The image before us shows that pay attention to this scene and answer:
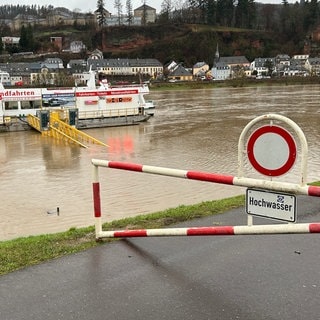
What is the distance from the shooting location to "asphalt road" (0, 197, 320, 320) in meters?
3.63

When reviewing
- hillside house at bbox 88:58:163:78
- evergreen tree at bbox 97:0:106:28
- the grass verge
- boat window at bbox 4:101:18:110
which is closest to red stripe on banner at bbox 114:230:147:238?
the grass verge

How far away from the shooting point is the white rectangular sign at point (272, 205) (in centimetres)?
376

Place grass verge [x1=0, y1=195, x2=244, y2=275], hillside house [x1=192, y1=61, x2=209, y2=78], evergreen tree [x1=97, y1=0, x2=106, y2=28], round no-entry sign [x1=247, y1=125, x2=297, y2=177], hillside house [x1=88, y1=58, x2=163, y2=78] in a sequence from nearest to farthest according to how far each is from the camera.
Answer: round no-entry sign [x1=247, y1=125, x2=297, y2=177] < grass verge [x1=0, y1=195, x2=244, y2=275] < hillside house [x1=88, y1=58, x2=163, y2=78] < hillside house [x1=192, y1=61, x2=209, y2=78] < evergreen tree [x1=97, y1=0, x2=106, y2=28]

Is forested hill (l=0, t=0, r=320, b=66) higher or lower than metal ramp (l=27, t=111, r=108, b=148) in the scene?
higher

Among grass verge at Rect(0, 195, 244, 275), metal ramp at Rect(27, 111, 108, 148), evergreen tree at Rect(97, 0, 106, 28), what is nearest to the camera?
grass verge at Rect(0, 195, 244, 275)

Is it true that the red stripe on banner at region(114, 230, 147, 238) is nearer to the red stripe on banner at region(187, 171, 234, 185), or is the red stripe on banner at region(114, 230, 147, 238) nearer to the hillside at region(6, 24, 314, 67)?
the red stripe on banner at region(187, 171, 234, 185)

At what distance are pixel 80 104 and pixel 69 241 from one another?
32808 millimetres

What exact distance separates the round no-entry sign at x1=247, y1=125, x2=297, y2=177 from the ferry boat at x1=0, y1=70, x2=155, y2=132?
105 feet

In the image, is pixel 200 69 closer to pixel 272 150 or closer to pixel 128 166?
pixel 128 166

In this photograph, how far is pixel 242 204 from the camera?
23.2 ft

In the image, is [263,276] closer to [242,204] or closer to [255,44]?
[242,204]

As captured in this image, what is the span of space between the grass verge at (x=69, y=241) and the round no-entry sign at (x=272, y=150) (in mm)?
2319

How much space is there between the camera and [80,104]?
37.3 meters

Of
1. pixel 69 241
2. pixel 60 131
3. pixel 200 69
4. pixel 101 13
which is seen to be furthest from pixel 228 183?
pixel 101 13
